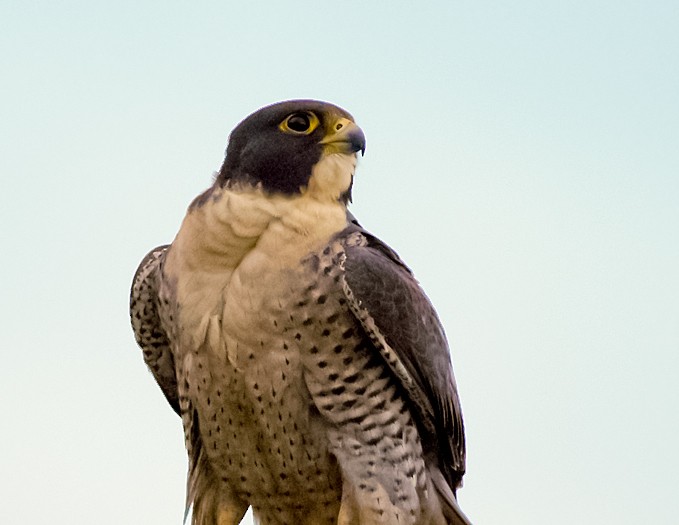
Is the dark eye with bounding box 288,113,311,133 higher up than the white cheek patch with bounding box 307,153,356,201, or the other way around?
the dark eye with bounding box 288,113,311,133

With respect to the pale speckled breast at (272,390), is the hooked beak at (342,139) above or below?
above

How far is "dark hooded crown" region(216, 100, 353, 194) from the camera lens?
5453 millimetres

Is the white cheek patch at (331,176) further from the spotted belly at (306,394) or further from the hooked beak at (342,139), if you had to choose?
the spotted belly at (306,394)

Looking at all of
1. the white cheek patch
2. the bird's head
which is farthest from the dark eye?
the white cheek patch

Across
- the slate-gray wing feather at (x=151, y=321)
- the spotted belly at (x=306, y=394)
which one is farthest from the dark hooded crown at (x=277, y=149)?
the slate-gray wing feather at (x=151, y=321)

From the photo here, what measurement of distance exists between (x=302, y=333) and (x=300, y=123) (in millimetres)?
905

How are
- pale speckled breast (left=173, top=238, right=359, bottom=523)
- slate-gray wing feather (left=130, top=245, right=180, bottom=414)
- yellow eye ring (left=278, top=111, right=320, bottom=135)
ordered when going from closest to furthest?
pale speckled breast (left=173, top=238, right=359, bottom=523) < yellow eye ring (left=278, top=111, right=320, bottom=135) < slate-gray wing feather (left=130, top=245, right=180, bottom=414)

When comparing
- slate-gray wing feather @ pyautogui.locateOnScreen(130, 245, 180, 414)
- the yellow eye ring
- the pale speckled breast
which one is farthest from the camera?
slate-gray wing feather @ pyautogui.locateOnScreen(130, 245, 180, 414)

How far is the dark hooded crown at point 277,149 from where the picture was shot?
5.45 m

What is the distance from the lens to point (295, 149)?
5480mm

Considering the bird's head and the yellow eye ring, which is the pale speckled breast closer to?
the bird's head

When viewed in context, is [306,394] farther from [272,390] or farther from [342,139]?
[342,139]

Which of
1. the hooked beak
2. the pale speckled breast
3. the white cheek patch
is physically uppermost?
the hooked beak

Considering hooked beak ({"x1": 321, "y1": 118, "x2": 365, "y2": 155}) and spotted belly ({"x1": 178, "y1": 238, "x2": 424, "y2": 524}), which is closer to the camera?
spotted belly ({"x1": 178, "y1": 238, "x2": 424, "y2": 524})
